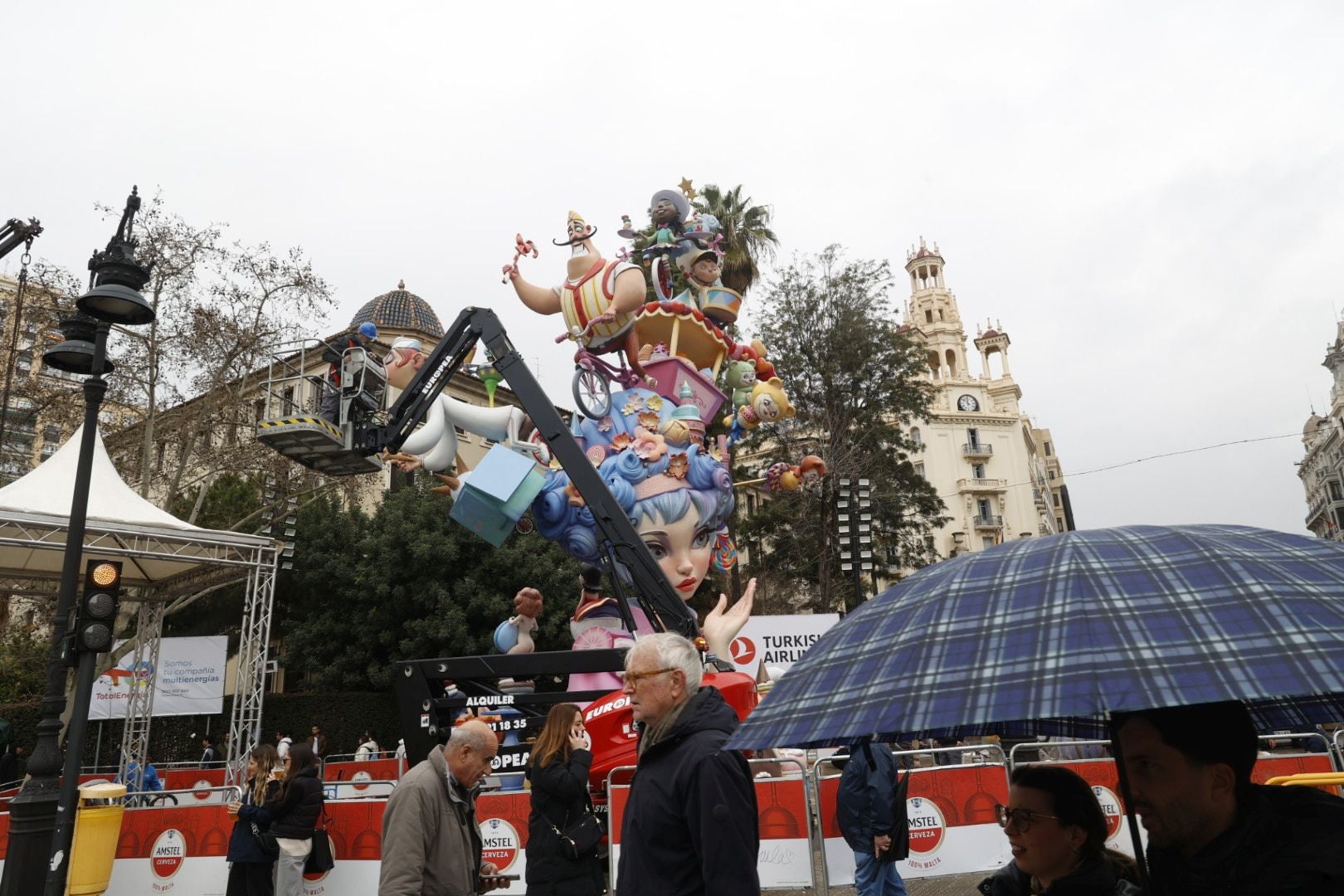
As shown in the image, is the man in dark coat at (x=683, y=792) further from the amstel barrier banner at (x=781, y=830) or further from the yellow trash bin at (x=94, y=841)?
the yellow trash bin at (x=94, y=841)

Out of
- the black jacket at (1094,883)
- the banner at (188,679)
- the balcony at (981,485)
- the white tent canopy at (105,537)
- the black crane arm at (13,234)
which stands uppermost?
the balcony at (981,485)

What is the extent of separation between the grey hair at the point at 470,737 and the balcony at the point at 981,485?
54.2m

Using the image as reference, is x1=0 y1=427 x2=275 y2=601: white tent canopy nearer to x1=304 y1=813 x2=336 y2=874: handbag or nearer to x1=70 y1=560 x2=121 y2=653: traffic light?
x1=70 y1=560 x2=121 y2=653: traffic light

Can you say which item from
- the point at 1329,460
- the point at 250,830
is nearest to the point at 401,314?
the point at 250,830

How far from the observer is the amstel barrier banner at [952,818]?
299 inches

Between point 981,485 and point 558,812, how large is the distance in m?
54.9

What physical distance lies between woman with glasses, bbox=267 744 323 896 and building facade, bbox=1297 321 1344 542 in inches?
2687

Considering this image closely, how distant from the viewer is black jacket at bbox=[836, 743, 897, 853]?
5754 millimetres

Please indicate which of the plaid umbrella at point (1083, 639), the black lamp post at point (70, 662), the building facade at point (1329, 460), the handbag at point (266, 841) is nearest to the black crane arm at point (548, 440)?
the black lamp post at point (70, 662)

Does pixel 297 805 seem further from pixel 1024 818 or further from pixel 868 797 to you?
pixel 1024 818

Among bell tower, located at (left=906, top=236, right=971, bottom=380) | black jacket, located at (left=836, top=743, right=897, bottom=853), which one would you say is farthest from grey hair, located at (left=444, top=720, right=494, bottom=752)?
bell tower, located at (left=906, top=236, right=971, bottom=380)

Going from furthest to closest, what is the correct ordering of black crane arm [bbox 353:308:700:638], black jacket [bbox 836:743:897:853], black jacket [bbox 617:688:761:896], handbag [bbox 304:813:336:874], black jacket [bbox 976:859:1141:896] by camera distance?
black crane arm [bbox 353:308:700:638], handbag [bbox 304:813:336:874], black jacket [bbox 836:743:897:853], black jacket [bbox 617:688:761:896], black jacket [bbox 976:859:1141:896]

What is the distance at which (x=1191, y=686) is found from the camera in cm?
174

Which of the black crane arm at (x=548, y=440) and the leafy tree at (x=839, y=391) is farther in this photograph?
the leafy tree at (x=839, y=391)
